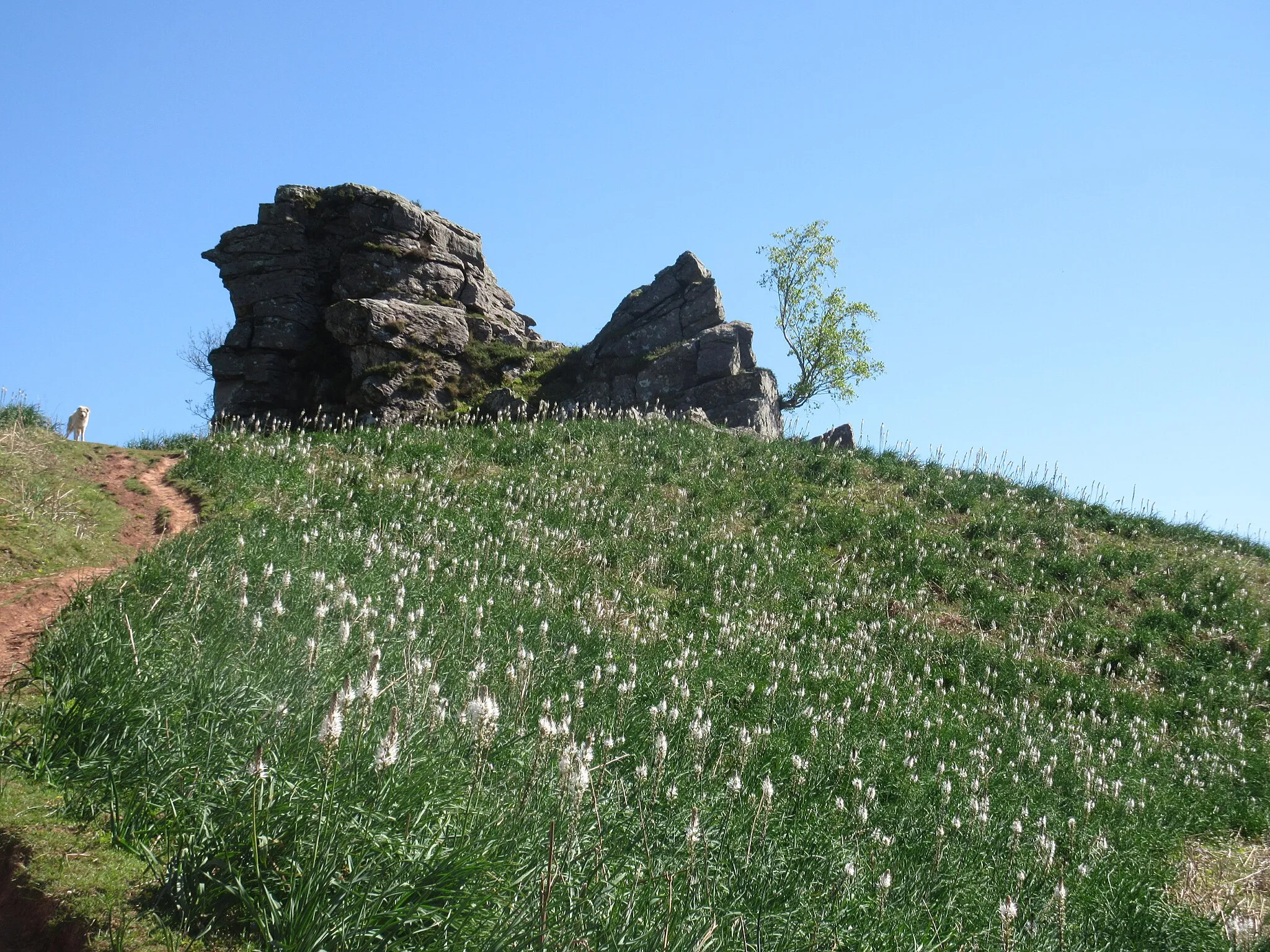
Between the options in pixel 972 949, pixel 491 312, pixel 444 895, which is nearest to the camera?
pixel 444 895

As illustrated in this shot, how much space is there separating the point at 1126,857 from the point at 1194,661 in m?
7.57

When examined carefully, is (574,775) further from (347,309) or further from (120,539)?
(347,309)

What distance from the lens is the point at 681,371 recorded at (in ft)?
90.6

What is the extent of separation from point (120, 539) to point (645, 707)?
6.61 metres

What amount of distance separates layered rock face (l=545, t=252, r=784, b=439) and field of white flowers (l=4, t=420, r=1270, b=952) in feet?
26.7

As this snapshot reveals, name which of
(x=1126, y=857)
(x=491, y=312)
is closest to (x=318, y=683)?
(x=1126, y=857)

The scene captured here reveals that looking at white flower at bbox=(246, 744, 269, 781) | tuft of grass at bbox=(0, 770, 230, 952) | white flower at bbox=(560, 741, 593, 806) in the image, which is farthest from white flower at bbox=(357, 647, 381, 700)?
tuft of grass at bbox=(0, 770, 230, 952)

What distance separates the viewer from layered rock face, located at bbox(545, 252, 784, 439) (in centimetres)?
2667

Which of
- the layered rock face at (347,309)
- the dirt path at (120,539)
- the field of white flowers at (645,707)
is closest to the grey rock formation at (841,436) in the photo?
the field of white flowers at (645,707)

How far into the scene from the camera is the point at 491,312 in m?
27.4

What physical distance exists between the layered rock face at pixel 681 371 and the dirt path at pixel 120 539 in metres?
14.3

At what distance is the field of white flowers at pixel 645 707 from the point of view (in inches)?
160

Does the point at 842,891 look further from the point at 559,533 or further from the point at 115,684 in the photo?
the point at 559,533

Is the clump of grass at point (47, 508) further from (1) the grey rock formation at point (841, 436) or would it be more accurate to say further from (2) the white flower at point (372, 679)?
(1) the grey rock formation at point (841, 436)
